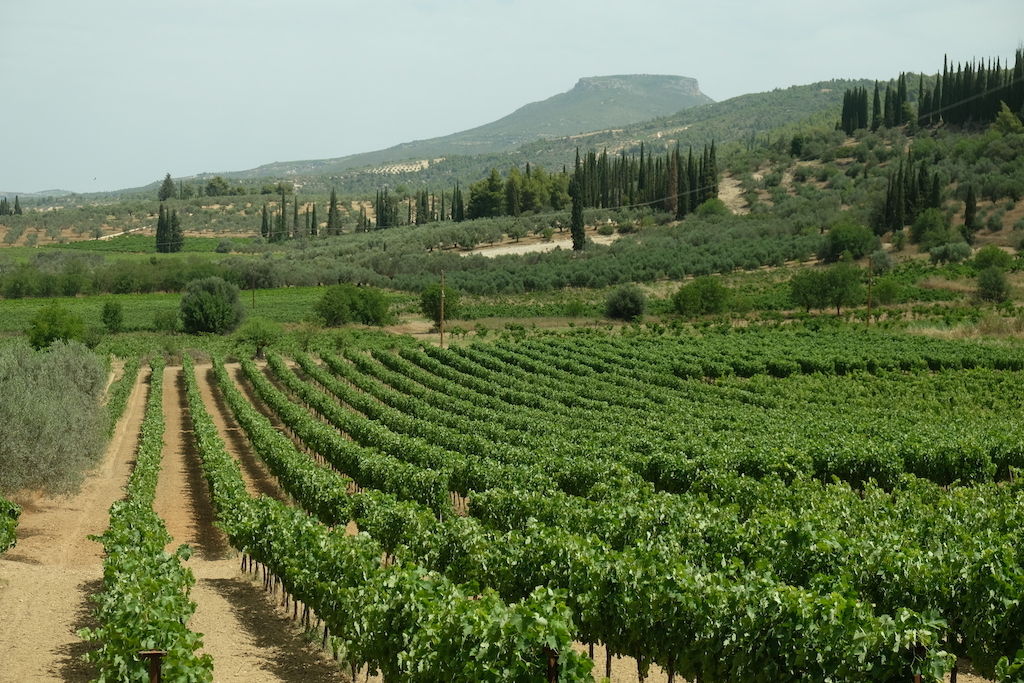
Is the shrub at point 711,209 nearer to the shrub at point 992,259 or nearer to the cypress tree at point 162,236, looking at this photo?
the shrub at point 992,259

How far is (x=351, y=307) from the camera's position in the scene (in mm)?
70812

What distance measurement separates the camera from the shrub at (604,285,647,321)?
69.7m

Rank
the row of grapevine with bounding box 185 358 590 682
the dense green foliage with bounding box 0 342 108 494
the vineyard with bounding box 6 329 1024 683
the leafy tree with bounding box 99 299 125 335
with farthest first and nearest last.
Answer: the leafy tree with bounding box 99 299 125 335 → the dense green foliage with bounding box 0 342 108 494 → the vineyard with bounding box 6 329 1024 683 → the row of grapevine with bounding box 185 358 590 682

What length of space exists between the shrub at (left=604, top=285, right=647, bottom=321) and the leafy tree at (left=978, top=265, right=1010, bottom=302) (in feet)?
82.6

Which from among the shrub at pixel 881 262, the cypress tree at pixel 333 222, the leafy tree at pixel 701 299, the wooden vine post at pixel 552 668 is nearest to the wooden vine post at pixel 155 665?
the wooden vine post at pixel 552 668

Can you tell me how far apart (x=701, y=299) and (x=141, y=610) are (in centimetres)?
6234

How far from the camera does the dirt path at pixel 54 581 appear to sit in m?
13.3

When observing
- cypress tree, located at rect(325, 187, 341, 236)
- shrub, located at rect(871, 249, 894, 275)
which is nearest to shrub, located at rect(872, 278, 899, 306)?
shrub, located at rect(871, 249, 894, 275)

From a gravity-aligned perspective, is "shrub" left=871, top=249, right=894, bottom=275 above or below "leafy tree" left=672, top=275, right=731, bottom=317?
above

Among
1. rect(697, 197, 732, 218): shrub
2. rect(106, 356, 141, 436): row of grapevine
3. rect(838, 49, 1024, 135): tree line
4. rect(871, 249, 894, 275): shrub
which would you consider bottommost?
rect(106, 356, 141, 436): row of grapevine

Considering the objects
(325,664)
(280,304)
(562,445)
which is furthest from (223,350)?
(325,664)

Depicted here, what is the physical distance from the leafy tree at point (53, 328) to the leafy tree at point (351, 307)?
19.3 m

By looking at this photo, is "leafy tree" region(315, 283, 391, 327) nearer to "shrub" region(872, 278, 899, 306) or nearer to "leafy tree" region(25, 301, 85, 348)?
"leafy tree" region(25, 301, 85, 348)

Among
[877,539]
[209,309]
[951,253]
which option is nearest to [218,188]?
[209,309]
